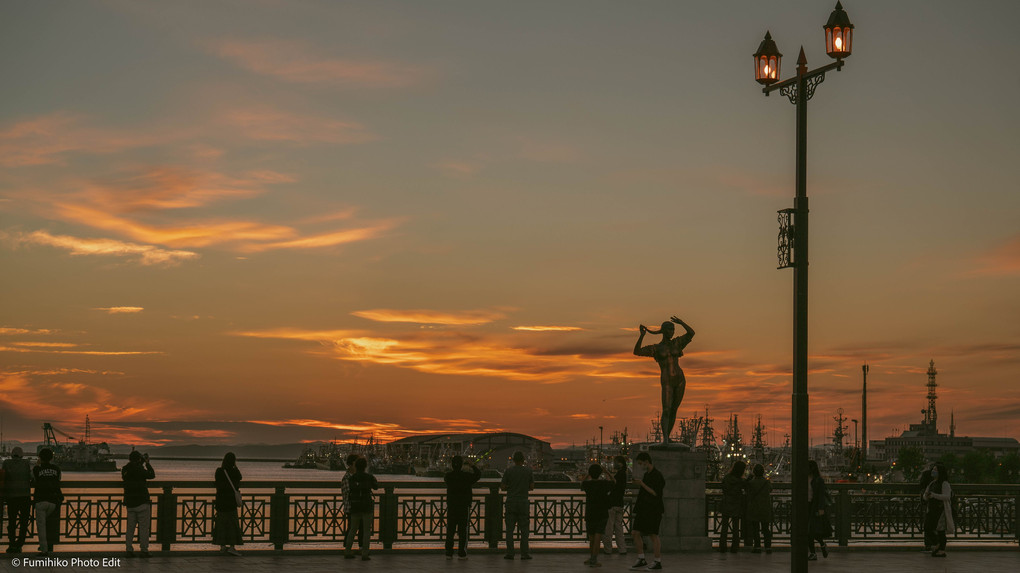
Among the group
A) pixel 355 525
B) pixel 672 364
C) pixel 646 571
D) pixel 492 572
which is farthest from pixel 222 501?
pixel 672 364

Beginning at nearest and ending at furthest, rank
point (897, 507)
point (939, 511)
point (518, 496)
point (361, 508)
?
point (361, 508) → point (518, 496) → point (939, 511) → point (897, 507)

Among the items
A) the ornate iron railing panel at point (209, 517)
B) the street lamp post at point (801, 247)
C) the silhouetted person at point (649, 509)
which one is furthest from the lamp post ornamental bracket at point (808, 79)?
the ornate iron railing panel at point (209, 517)

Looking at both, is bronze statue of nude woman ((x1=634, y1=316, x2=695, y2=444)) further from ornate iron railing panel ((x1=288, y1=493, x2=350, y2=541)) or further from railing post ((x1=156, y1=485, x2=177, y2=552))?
railing post ((x1=156, y1=485, x2=177, y2=552))

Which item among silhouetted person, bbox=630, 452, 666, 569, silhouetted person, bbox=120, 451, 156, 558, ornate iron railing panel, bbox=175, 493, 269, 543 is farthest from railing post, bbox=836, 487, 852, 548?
silhouetted person, bbox=120, 451, 156, 558

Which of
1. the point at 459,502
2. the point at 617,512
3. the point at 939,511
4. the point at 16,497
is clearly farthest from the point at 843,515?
the point at 16,497

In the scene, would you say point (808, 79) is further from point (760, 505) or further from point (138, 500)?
point (138, 500)

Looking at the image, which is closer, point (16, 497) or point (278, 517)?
point (16, 497)

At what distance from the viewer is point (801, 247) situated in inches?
543

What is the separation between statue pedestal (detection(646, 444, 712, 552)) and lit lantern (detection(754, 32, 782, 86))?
907 cm

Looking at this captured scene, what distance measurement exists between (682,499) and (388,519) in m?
5.96

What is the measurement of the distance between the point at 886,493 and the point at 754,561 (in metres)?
5.11

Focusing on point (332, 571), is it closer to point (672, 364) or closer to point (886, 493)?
point (672, 364)

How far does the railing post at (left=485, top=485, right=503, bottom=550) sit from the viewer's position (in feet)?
67.4

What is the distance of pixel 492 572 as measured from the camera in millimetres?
16922
